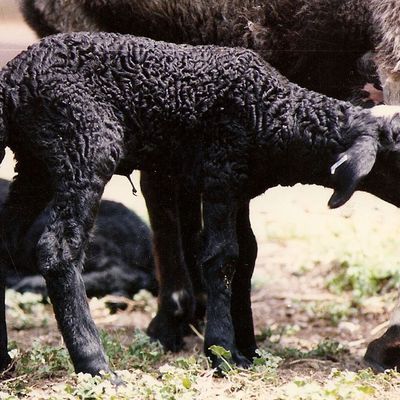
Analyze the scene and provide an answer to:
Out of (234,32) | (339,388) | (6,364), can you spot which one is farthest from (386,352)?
(234,32)

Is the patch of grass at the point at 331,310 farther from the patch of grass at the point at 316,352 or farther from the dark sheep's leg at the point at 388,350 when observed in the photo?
the dark sheep's leg at the point at 388,350

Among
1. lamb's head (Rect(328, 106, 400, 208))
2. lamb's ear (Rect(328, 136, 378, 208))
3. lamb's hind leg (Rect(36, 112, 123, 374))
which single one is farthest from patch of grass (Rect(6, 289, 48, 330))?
lamb's ear (Rect(328, 136, 378, 208))

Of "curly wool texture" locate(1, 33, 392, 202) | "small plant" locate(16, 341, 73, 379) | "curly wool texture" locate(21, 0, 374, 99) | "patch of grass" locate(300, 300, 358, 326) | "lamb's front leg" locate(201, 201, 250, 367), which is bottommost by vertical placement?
"patch of grass" locate(300, 300, 358, 326)

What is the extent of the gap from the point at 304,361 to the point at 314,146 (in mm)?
1377

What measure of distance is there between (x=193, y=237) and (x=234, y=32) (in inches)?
58.0

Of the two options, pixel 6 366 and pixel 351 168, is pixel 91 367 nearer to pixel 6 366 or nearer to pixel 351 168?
pixel 6 366

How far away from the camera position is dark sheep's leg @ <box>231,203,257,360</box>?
5590mm

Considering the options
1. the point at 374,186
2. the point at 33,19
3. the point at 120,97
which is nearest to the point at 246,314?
the point at 374,186

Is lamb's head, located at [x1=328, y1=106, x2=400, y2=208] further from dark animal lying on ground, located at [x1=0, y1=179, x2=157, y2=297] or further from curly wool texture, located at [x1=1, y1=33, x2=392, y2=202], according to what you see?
dark animal lying on ground, located at [x1=0, y1=179, x2=157, y2=297]

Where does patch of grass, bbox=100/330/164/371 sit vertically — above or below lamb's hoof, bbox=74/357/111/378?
below

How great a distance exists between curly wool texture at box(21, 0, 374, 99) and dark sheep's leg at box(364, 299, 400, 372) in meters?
1.59

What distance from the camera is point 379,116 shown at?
513cm

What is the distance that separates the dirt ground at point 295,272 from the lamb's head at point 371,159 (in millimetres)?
1015

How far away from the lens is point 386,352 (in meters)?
5.61
